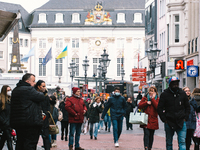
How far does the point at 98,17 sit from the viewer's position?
8256 centimetres

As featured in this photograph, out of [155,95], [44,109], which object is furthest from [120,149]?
[44,109]

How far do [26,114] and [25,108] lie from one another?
0.33 feet

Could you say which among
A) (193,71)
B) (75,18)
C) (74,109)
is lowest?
(74,109)

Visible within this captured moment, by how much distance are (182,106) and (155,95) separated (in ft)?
6.48

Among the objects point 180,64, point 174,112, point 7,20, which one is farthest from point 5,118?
point 180,64

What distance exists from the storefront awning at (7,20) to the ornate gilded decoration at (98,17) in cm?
7259

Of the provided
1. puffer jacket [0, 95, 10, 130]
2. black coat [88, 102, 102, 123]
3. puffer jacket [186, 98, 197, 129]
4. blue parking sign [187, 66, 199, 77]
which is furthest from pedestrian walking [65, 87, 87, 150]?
blue parking sign [187, 66, 199, 77]

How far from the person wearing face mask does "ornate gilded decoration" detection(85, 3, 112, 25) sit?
239 feet

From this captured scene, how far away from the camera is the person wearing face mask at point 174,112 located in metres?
9.62

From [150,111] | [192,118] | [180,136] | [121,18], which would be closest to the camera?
[180,136]

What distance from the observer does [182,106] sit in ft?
31.9

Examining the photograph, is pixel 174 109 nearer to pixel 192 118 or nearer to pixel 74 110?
pixel 192 118

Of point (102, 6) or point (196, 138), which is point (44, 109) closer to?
point (196, 138)

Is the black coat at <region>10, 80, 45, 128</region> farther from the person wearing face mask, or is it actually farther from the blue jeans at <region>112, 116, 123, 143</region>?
the blue jeans at <region>112, 116, 123, 143</region>
